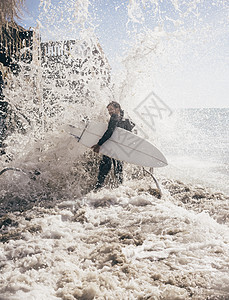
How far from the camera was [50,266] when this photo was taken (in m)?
2.43

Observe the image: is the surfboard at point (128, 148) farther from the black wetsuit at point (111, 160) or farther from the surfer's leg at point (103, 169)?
the surfer's leg at point (103, 169)

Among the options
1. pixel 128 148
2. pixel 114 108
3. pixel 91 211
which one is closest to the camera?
pixel 91 211

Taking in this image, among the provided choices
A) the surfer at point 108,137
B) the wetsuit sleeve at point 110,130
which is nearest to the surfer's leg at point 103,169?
the surfer at point 108,137

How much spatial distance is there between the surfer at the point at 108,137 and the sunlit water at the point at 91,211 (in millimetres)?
253

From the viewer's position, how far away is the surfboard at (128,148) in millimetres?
5168

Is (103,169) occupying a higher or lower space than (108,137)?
lower

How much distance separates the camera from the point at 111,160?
17.7 ft

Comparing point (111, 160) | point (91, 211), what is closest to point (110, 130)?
point (111, 160)

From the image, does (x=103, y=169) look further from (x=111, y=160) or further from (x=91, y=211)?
(x=91, y=211)

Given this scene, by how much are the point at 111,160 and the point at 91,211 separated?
65.2 inches

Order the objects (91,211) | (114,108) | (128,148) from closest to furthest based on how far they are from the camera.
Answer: (91,211) < (128,148) < (114,108)

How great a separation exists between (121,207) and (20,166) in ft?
7.96

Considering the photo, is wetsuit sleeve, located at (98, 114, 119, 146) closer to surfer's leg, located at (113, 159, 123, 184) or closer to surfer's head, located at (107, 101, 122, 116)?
surfer's head, located at (107, 101, 122, 116)

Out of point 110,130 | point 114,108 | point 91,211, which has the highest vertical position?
point 114,108
